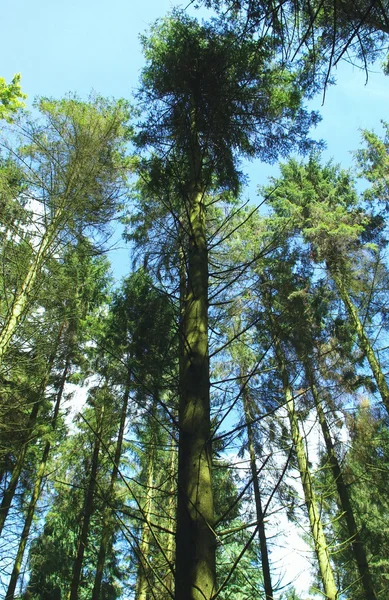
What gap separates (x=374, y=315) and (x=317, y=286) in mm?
1803

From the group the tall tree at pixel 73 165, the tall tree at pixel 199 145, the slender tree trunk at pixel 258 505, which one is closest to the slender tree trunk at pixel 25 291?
the tall tree at pixel 73 165

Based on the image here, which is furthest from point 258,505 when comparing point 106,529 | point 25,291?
point 25,291

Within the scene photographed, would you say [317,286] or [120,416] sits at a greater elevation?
[317,286]

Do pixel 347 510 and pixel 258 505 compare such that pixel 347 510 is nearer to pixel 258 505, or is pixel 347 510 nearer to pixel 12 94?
pixel 258 505

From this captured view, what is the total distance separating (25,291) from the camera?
6988 mm

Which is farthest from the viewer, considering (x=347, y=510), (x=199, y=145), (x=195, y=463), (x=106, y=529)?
(x=347, y=510)

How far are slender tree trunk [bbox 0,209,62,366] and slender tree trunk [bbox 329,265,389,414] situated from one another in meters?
6.92

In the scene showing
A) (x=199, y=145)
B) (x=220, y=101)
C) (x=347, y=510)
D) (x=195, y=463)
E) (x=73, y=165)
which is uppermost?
(x=73, y=165)

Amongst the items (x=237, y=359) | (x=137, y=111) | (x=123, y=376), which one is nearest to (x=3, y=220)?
(x=137, y=111)

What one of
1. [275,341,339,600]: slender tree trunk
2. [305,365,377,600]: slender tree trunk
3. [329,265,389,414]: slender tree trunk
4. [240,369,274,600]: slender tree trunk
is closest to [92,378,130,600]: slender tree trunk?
[240,369,274,600]: slender tree trunk

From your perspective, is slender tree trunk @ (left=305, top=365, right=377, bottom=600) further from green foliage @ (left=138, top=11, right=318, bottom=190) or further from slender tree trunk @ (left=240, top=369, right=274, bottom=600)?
green foliage @ (left=138, top=11, right=318, bottom=190)

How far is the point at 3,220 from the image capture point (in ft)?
24.7

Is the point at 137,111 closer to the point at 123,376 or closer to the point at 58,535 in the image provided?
the point at 123,376

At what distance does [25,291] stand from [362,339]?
27.5 feet
